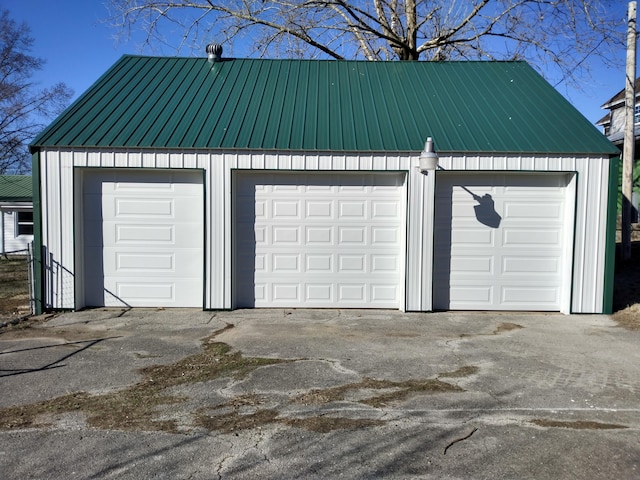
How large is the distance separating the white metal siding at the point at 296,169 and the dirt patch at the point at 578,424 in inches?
193

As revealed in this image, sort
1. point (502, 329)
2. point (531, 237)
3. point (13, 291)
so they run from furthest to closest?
point (13, 291) < point (531, 237) < point (502, 329)

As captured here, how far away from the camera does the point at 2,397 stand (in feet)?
16.8

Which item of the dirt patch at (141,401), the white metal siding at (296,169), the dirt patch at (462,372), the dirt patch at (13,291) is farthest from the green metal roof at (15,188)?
the dirt patch at (462,372)

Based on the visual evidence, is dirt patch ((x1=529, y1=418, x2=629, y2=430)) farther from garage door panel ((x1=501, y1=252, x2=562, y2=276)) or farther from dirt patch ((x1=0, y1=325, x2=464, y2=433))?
garage door panel ((x1=501, y1=252, x2=562, y2=276))

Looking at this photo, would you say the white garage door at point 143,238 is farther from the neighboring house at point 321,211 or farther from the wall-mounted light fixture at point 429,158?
the wall-mounted light fixture at point 429,158

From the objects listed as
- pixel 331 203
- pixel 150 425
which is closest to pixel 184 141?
pixel 331 203

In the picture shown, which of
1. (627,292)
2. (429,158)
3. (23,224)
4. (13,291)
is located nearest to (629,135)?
(627,292)

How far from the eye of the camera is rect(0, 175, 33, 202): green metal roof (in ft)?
72.2

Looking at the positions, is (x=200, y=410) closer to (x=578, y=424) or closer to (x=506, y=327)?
(x=578, y=424)

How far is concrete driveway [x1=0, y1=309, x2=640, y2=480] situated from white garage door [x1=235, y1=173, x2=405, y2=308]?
1320 millimetres

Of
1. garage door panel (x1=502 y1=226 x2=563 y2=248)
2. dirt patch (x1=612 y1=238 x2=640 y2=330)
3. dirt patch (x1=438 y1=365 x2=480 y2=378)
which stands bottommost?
dirt patch (x1=438 y1=365 x2=480 y2=378)

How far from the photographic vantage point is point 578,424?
4.48m

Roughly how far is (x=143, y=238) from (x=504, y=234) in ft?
21.7

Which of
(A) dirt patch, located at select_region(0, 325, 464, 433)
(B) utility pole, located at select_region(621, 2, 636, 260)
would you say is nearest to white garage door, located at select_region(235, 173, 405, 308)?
(A) dirt patch, located at select_region(0, 325, 464, 433)
